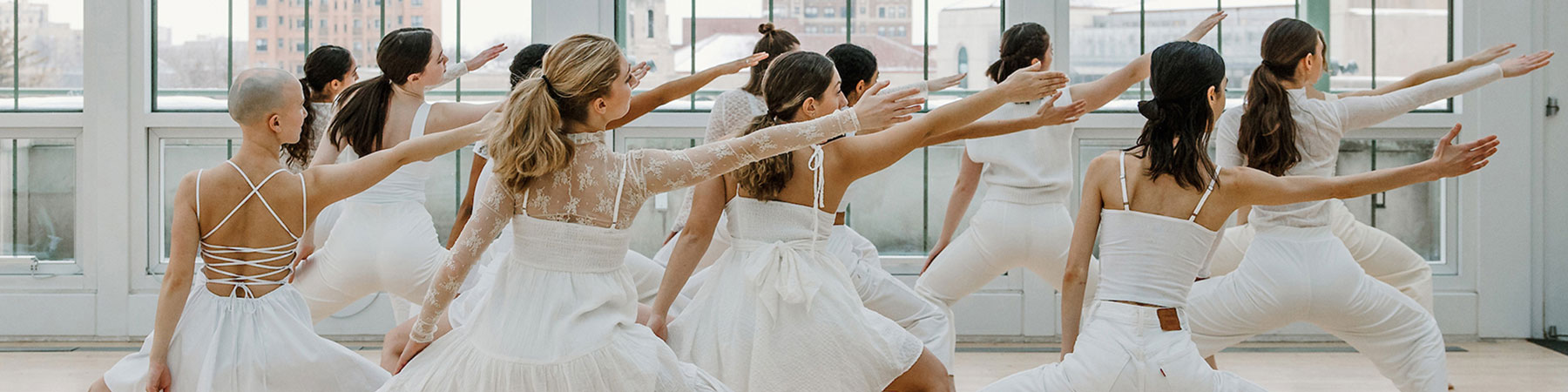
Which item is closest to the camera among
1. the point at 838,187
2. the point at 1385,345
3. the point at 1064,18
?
the point at 838,187

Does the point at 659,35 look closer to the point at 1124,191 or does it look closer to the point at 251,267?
the point at 251,267

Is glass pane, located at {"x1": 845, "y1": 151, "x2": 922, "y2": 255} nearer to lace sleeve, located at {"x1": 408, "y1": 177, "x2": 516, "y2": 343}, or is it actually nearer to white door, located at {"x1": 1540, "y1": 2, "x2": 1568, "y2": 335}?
white door, located at {"x1": 1540, "y1": 2, "x2": 1568, "y2": 335}

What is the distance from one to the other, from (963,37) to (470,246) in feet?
12.2

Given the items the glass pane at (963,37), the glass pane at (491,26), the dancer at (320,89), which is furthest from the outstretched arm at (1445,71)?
the glass pane at (491,26)

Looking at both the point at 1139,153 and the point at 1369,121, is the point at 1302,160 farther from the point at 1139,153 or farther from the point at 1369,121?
the point at 1139,153

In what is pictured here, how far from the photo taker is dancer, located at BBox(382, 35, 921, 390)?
2496 mm

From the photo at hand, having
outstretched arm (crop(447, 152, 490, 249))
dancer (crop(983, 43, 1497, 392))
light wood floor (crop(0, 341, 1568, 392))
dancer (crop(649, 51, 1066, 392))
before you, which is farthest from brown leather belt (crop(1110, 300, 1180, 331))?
light wood floor (crop(0, 341, 1568, 392))

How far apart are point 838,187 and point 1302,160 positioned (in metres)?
1.59

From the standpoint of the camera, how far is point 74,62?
598cm

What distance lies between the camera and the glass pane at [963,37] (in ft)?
19.4

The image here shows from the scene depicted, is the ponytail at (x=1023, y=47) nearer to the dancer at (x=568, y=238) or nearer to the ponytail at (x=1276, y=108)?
the ponytail at (x=1276, y=108)

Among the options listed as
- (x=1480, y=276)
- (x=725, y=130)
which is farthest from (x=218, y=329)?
(x=1480, y=276)

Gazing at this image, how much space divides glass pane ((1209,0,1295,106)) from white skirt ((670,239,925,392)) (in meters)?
3.38

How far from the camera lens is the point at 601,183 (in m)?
2.59
